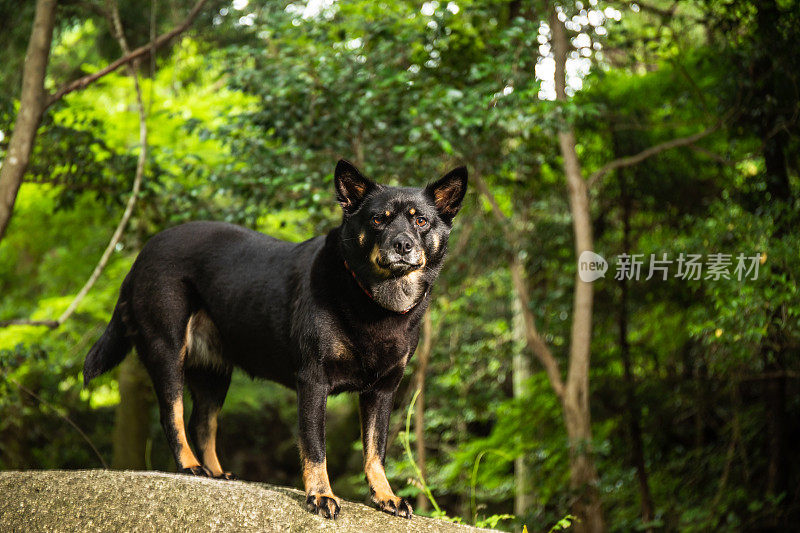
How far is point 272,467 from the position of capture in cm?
1844

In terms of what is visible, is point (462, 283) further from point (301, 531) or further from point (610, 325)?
point (301, 531)

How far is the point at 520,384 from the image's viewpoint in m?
12.0

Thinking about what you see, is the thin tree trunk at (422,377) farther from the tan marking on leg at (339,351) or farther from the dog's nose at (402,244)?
the dog's nose at (402,244)

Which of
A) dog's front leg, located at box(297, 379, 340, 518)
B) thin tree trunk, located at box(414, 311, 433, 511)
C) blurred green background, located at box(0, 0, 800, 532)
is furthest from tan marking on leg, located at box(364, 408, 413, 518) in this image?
thin tree trunk, located at box(414, 311, 433, 511)

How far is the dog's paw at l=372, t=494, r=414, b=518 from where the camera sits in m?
4.52

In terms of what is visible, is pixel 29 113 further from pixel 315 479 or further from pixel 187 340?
pixel 315 479

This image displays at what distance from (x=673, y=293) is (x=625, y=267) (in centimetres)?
81

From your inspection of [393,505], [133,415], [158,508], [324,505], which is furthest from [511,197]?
[158,508]

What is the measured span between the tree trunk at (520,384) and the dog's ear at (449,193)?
6.82m

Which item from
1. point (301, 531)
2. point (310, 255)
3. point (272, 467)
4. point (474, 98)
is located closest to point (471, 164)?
point (474, 98)

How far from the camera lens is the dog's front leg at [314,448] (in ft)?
14.1

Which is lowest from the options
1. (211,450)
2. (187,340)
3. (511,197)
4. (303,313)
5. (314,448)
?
(511,197)

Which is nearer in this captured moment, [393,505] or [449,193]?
[393,505]

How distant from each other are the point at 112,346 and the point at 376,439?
92.1 inches
